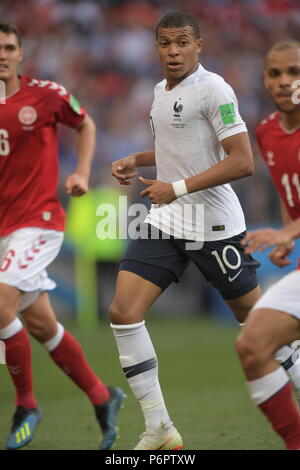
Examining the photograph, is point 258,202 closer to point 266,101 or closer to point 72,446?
point 266,101

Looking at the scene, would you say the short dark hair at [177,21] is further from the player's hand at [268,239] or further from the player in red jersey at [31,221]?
the player's hand at [268,239]

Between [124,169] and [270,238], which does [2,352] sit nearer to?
[124,169]

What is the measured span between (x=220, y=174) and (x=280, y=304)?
0.90 metres

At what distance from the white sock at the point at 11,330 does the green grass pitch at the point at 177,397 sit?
2.29 ft

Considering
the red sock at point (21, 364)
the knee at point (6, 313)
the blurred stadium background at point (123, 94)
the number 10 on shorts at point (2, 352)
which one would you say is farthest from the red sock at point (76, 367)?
the blurred stadium background at point (123, 94)

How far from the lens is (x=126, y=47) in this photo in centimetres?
1353

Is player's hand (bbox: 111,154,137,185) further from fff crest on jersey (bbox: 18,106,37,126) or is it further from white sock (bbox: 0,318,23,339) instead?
white sock (bbox: 0,318,23,339)

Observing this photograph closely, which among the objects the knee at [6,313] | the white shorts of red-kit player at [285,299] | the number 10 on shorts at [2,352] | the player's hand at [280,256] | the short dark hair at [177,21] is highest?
the short dark hair at [177,21]

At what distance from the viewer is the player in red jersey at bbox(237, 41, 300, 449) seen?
3949 millimetres

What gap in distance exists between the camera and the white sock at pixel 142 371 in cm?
496

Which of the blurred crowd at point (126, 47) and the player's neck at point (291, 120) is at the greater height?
the blurred crowd at point (126, 47)

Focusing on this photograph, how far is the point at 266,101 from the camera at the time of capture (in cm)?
1339

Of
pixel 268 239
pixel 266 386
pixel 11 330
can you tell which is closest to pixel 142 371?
pixel 11 330

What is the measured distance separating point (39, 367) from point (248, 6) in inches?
297
